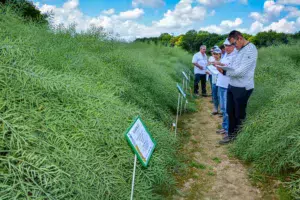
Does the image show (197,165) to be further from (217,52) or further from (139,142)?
(217,52)

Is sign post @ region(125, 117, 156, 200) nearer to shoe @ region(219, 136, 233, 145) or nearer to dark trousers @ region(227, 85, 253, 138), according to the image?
dark trousers @ region(227, 85, 253, 138)

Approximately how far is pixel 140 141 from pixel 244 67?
7.29 ft

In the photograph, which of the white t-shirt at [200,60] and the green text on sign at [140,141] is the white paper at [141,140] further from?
the white t-shirt at [200,60]

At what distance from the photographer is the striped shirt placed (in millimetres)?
3686

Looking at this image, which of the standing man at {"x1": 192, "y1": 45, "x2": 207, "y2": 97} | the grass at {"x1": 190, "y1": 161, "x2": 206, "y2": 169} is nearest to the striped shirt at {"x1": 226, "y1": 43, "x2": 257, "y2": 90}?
the grass at {"x1": 190, "y1": 161, "x2": 206, "y2": 169}

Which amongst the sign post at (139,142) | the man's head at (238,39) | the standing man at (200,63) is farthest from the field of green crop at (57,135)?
the standing man at (200,63)

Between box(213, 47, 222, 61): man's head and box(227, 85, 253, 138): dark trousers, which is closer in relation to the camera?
box(227, 85, 253, 138): dark trousers

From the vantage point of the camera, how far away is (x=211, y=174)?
134 inches

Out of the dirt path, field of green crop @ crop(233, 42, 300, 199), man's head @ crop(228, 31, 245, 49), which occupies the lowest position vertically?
the dirt path

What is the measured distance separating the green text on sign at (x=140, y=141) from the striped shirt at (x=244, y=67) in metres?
2.01


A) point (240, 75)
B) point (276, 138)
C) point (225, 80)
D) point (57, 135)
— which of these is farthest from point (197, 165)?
point (57, 135)

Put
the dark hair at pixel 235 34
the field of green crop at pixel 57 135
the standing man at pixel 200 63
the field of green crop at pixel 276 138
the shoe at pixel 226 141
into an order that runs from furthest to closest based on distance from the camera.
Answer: the standing man at pixel 200 63
the shoe at pixel 226 141
the dark hair at pixel 235 34
the field of green crop at pixel 276 138
the field of green crop at pixel 57 135

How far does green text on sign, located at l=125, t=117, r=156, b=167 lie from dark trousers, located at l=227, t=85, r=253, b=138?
6.64 ft

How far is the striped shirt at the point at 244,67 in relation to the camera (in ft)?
12.1
